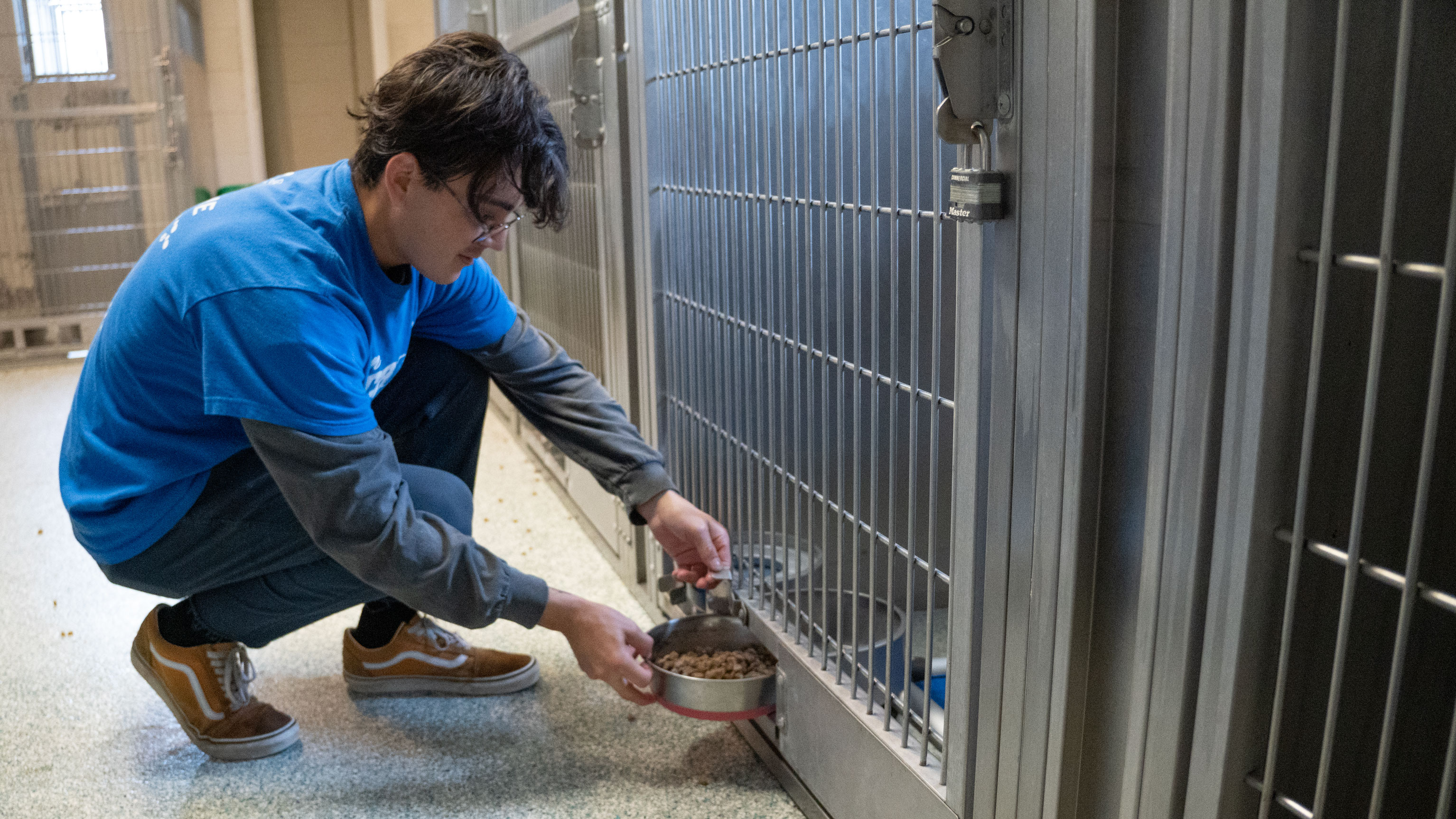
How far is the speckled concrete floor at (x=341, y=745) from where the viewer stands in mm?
1325

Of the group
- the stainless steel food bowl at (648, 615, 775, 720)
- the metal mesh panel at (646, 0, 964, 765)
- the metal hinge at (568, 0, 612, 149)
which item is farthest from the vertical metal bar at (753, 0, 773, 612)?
the metal hinge at (568, 0, 612, 149)

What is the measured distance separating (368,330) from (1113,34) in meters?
0.82

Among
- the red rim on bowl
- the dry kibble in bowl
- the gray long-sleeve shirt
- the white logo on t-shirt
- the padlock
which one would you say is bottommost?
the red rim on bowl

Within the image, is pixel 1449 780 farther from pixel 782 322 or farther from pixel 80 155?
pixel 80 155

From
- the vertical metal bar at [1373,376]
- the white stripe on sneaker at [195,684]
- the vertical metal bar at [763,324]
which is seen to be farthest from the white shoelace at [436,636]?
the vertical metal bar at [1373,376]

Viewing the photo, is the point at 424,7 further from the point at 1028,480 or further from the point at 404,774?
the point at 1028,480

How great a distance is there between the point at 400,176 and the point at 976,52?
0.61 meters

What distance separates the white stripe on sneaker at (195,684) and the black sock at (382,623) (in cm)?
21

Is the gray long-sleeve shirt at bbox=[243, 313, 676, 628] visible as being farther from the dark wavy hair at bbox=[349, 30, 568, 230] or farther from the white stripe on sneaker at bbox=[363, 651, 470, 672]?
the white stripe on sneaker at bbox=[363, 651, 470, 672]

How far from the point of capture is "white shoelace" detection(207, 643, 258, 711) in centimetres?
144

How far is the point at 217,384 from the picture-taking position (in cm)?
110

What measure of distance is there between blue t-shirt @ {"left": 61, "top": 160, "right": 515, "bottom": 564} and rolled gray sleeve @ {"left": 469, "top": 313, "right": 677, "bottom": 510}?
117mm

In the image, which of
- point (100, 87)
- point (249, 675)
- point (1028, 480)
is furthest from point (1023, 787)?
point (100, 87)

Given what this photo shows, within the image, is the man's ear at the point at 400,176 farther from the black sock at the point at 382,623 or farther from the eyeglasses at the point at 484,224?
the black sock at the point at 382,623
